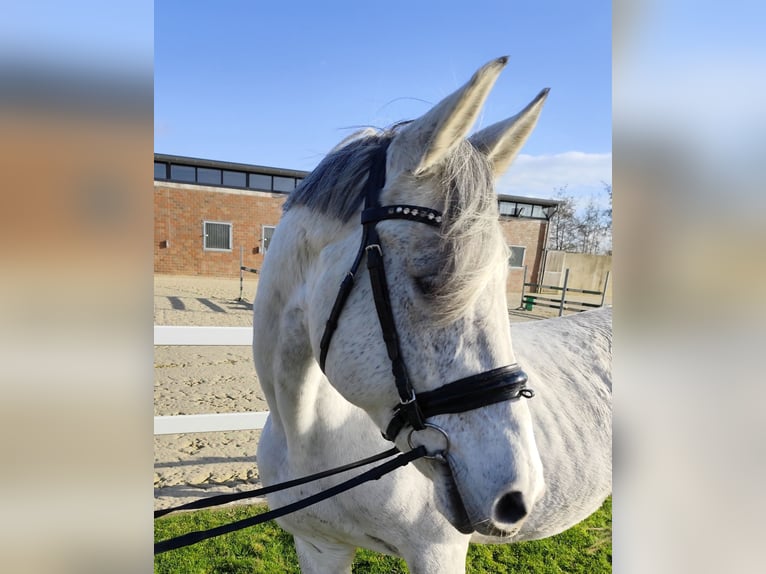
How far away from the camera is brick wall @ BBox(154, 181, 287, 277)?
71.9ft

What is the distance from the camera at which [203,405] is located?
19.9 feet

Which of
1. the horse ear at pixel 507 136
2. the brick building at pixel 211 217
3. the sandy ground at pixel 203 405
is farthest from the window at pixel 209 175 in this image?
the horse ear at pixel 507 136

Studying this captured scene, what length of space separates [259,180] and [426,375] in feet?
89.3

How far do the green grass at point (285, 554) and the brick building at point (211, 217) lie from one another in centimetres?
1787

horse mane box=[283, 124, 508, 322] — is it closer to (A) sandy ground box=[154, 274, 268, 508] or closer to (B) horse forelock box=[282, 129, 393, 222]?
(B) horse forelock box=[282, 129, 393, 222]

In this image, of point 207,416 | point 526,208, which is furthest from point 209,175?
point 207,416

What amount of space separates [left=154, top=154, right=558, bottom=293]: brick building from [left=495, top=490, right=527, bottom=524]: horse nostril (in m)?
20.6

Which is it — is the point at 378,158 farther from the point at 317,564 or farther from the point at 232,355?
the point at 232,355

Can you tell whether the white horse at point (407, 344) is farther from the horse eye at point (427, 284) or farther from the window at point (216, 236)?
the window at point (216, 236)
